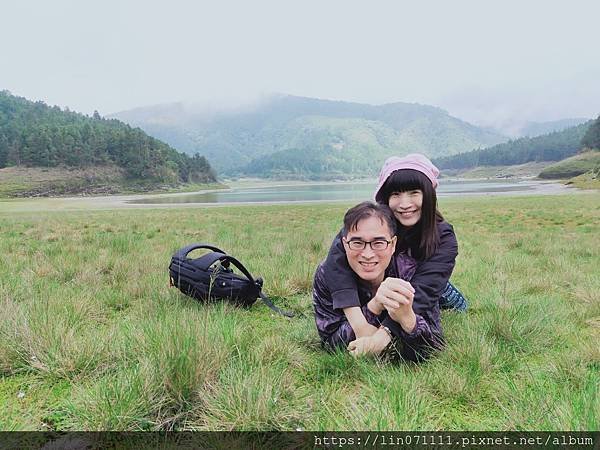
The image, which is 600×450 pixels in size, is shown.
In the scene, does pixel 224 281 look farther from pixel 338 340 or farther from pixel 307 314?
pixel 338 340

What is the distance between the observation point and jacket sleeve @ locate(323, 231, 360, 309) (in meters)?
2.57

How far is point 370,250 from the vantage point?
2545 millimetres

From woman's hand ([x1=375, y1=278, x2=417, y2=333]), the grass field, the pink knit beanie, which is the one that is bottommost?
the grass field

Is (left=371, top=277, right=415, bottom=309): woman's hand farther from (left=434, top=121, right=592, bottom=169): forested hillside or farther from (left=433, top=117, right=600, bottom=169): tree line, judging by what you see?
(left=434, top=121, right=592, bottom=169): forested hillside

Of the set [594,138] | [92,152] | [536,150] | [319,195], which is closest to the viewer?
[319,195]

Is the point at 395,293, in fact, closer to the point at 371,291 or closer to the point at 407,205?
the point at 371,291

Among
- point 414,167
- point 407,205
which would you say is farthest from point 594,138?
point 407,205

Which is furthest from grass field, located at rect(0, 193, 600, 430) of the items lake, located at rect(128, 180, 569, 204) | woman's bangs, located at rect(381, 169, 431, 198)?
lake, located at rect(128, 180, 569, 204)

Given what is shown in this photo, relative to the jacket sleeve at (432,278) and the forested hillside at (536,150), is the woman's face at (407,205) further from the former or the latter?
the forested hillside at (536,150)

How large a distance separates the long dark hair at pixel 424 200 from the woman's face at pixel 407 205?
27 mm

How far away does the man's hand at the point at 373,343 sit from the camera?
96.0 inches

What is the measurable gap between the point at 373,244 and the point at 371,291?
1.52ft

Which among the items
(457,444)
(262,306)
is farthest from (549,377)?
(262,306)

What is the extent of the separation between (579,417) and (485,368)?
0.75m
